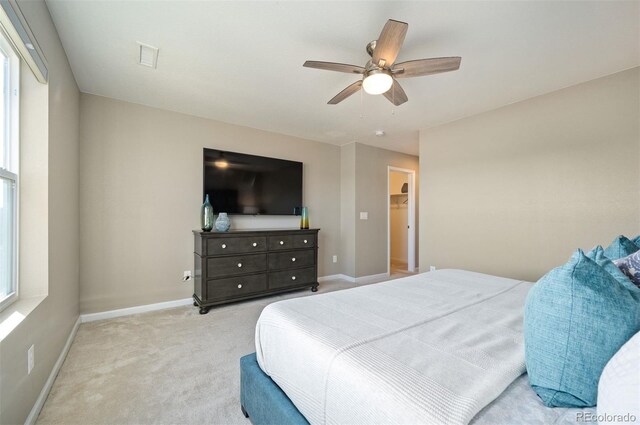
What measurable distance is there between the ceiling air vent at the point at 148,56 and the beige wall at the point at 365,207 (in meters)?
3.10

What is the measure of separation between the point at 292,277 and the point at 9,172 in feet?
9.37

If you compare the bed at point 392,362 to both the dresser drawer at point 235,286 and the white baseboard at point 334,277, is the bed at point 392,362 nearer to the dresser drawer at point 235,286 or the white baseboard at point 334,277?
the dresser drawer at point 235,286

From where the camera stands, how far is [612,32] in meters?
1.91

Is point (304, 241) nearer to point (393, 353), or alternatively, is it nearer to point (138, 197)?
point (138, 197)

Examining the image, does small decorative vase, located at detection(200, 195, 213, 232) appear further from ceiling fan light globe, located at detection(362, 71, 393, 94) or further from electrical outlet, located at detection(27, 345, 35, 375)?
ceiling fan light globe, located at detection(362, 71, 393, 94)

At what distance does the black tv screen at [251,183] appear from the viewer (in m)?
3.49

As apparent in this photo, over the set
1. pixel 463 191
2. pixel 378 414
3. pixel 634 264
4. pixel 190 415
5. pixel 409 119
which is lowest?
pixel 190 415

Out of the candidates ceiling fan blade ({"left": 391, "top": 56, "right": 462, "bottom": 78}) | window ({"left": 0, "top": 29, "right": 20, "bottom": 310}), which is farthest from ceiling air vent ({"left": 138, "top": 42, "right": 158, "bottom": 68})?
ceiling fan blade ({"left": 391, "top": 56, "right": 462, "bottom": 78})

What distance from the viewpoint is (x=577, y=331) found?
737 millimetres

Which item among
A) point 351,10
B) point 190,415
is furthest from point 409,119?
point 190,415

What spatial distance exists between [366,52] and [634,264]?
201cm

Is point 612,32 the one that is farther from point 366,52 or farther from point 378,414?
point 378,414

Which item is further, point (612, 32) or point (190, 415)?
point (612, 32)

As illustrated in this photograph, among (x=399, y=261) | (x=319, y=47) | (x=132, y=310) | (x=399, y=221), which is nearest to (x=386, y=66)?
(x=319, y=47)
